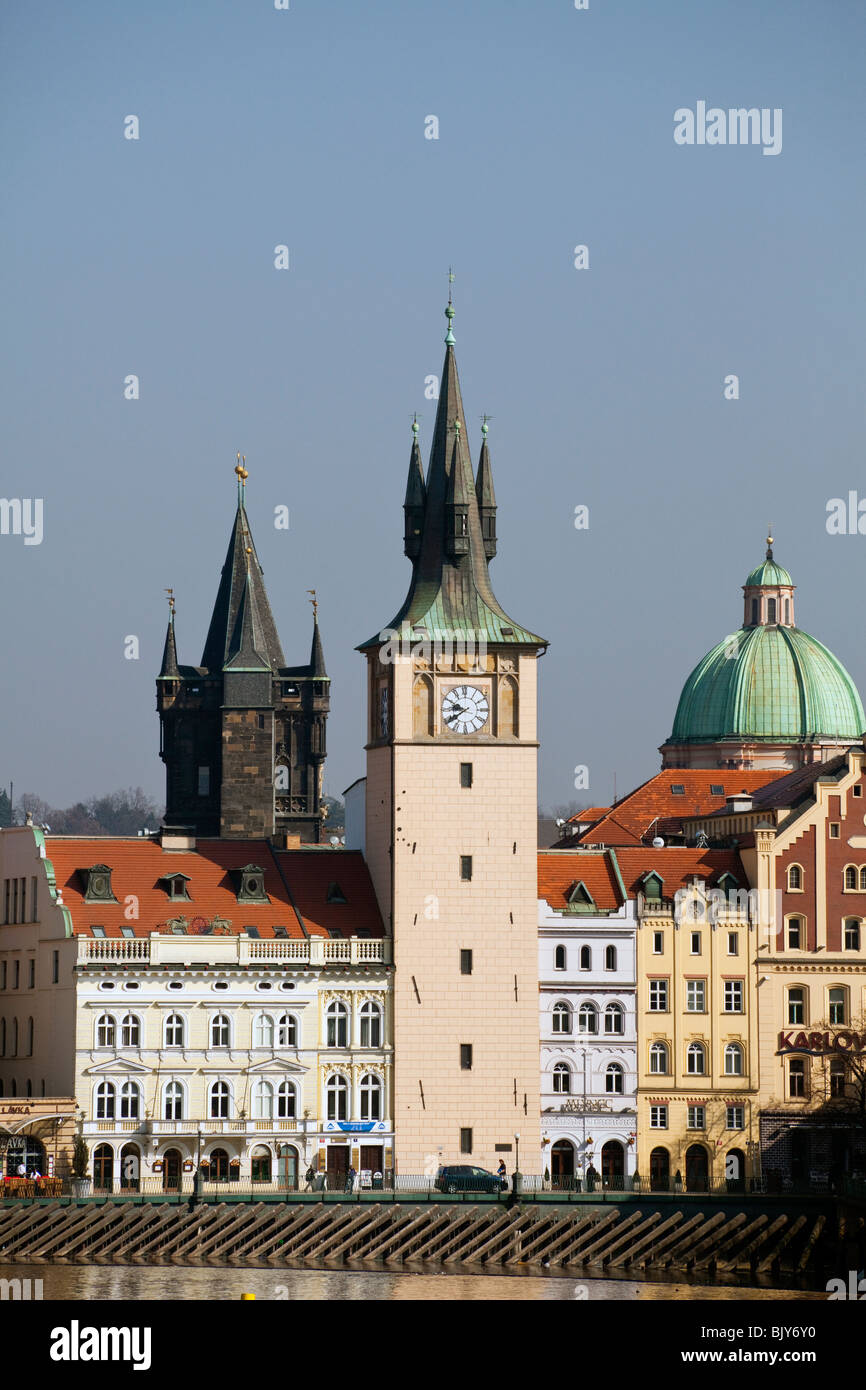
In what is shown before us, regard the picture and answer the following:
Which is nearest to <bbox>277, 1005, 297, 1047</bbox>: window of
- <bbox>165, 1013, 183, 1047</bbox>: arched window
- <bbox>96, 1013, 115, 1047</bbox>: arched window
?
<bbox>165, 1013, 183, 1047</bbox>: arched window

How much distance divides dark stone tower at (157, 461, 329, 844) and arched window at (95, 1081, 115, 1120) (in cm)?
3520

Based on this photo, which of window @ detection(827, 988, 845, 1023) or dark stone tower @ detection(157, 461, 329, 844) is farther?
dark stone tower @ detection(157, 461, 329, 844)

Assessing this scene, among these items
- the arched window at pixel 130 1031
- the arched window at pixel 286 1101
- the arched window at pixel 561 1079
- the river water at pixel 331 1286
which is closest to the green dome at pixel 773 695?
the arched window at pixel 561 1079

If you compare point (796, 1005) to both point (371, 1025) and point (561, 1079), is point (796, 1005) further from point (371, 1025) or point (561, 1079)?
point (371, 1025)

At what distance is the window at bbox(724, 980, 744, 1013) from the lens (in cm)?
10200

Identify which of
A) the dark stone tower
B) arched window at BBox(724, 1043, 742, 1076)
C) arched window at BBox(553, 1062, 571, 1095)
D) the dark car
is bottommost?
the dark car

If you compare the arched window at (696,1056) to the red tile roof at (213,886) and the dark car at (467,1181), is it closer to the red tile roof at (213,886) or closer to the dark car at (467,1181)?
the dark car at (467,1181)

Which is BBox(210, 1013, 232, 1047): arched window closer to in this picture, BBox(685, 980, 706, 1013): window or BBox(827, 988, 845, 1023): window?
BBox(685, 980, 706, 1013): window

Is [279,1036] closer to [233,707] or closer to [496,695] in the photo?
[496,695]

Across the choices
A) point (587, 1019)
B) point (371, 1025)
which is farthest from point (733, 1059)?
point (371, 1025)

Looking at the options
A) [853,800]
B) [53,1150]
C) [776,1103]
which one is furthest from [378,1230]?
[853,800]

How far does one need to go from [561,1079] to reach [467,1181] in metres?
6.36

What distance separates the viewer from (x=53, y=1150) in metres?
93.6

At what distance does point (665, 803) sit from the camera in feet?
425
